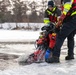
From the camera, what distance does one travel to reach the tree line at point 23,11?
49031 millimetres

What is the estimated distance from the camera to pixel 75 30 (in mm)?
7109

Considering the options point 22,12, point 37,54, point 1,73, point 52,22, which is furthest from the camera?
point 22,12

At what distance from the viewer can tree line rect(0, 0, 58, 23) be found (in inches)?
1930

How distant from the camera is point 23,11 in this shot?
1930 inches

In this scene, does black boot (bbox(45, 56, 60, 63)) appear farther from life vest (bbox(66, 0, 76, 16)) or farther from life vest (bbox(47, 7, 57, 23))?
life vest (bbox(47, 7, 57, 23))

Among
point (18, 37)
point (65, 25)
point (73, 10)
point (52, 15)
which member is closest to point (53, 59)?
point (65, 25)

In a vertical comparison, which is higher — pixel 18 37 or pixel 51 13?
pixel 51 13

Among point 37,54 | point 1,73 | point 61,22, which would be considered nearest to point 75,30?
point 61,22

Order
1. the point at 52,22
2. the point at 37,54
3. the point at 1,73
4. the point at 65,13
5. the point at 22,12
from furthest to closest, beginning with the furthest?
the point at 22,12 → the point at 52,22 → the point at 37,54 → the point at 65,13 → the point at 1,73

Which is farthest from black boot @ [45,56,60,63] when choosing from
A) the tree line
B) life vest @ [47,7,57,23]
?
the tree line

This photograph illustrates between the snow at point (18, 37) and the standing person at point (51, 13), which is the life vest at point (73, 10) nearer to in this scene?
the standing person at point (51, 13)

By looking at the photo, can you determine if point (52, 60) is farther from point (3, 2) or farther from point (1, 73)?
point (3, 2)

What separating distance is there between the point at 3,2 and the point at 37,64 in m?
45.3

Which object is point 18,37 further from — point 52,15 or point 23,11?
point 23,11
